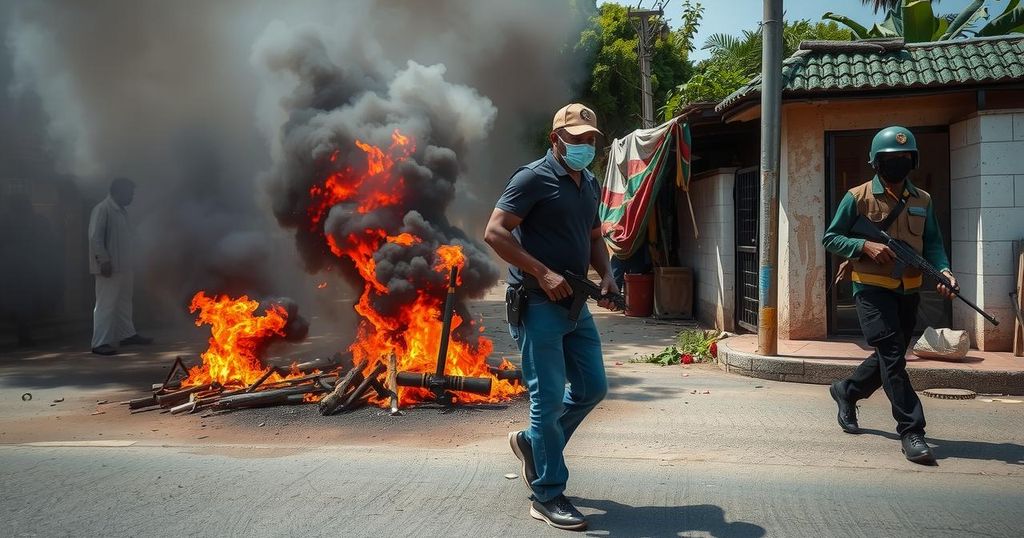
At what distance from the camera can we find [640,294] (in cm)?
1189

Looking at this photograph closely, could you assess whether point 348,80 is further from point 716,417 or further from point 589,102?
point 589,102

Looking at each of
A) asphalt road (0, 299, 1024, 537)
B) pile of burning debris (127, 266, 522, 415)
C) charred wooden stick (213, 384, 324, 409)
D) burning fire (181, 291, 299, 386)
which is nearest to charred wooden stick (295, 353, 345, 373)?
pile of burning debris (127, 266, 522, 415)

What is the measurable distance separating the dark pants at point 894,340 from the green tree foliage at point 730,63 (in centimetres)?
737

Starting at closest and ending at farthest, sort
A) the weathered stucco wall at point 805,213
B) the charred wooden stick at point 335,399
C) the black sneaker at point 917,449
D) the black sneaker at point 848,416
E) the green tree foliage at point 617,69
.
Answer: the black sneaker at point 917,449 < the black sneaker at point 848,416 < the charred wooden stick at point 335,399 < the weathered stucco wall at point 805,213 < the green tree foliage at point 617,69

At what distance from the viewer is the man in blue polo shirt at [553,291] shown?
11.1ft

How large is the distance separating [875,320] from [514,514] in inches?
98.9

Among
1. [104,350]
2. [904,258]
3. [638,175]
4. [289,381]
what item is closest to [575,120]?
[904,258]

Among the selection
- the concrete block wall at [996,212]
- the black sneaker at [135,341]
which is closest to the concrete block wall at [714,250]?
the concrete block wall at [996,212]

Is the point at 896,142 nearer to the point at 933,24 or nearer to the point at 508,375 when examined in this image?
the point at 508,375

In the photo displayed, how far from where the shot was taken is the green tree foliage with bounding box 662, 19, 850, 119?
13039 millimetres

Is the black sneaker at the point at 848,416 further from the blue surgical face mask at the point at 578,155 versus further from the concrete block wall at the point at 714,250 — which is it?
the concrete block wall at the point at 714,250

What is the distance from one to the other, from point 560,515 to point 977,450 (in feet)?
9.49

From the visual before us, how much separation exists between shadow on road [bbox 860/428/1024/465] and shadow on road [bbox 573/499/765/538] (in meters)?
1.80

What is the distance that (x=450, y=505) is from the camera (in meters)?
3.73
